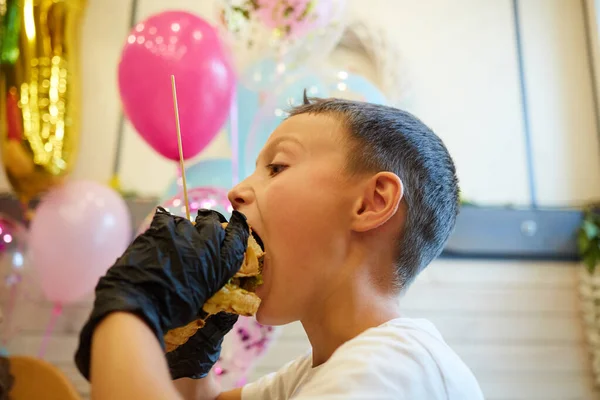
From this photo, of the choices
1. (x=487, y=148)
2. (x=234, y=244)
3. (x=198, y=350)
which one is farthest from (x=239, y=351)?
(x=487, y=148)

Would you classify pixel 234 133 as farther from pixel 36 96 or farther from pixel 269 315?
pixel 269 315

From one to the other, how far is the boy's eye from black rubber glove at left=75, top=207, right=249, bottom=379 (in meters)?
0.24

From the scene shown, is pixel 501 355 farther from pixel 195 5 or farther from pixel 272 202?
pixel 195 5

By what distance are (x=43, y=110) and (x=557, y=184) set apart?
2044 mm

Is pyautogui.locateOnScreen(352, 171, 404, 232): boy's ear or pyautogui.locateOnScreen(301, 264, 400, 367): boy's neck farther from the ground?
pyautogui.locateOnScreen(352, 171, 404, 232): boy's ear

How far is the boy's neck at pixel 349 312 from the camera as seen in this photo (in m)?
0.85

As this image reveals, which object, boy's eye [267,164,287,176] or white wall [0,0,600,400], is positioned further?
white wall [0,0,600,400]

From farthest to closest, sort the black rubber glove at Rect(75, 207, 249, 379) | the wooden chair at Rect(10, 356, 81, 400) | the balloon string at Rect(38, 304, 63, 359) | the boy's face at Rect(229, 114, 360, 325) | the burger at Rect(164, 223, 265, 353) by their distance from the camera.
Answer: the balloon string at Rect(38, 304, 63, 359) → the wooden chair at Rect(10, 356, 81, 400) → the boy's face at Rect(229, 114, 360, 325) → the burger at Rect(164, 223, 265, 353) → the black rubber glove at Rect(75, 207, 249, 379)

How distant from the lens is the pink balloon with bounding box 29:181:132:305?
1734 mm

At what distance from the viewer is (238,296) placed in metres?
0.76

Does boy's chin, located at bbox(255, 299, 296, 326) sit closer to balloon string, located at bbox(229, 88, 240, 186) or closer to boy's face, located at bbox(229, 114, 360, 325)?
boy's face, located at bbox(229, 114, 360, 325)

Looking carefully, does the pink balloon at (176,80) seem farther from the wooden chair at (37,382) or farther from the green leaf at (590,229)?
the green leaf at (590,229)

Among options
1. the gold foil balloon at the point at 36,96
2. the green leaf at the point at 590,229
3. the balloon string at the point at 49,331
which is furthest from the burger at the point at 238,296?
the green leaf at the point at 590,229

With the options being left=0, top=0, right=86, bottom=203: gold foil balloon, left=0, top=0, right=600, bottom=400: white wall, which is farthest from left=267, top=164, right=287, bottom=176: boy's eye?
left=0, top=0, right=600, bottom=400: white wall
